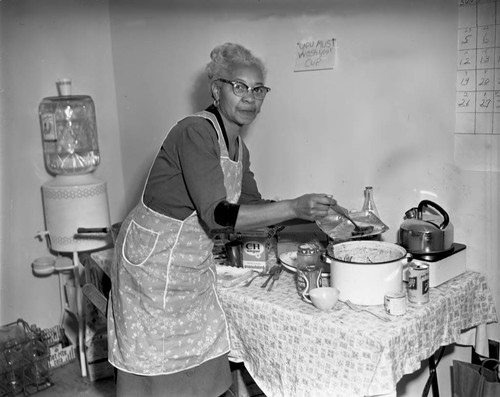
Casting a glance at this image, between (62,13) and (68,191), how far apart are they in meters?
0.87

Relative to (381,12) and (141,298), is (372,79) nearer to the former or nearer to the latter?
(381,12)

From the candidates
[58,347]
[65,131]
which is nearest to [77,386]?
[58,347]

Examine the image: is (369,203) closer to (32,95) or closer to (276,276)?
(276,276)

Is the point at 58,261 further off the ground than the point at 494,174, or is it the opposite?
the point at 494,174

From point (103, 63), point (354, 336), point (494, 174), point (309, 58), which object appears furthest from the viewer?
point (103, 63)

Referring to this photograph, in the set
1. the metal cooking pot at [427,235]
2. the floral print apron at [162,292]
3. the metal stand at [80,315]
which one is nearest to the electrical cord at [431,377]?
the metal cooking pot at [427,235]

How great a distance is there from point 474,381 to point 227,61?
1.24 metres

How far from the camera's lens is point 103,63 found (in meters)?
2.90

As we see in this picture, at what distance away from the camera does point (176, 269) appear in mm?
1571

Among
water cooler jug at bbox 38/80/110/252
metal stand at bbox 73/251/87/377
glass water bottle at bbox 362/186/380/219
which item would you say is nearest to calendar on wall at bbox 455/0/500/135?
glass water bottle at bbox 362/186/380/219

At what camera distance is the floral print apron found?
1559 mm

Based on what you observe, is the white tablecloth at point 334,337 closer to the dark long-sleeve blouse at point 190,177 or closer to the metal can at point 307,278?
the metal can at point 307,278

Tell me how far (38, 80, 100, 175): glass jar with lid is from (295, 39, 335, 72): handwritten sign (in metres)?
1.12

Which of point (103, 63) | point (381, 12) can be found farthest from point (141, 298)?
point (103, 63)
